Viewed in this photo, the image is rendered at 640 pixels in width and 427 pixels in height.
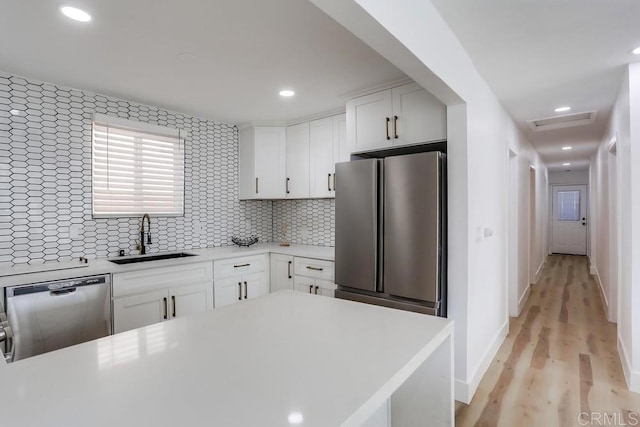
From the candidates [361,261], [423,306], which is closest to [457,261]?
[423,306]

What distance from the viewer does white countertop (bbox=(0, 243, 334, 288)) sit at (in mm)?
2123

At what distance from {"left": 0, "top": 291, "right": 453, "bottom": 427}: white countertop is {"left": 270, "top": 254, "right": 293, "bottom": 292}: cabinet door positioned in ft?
6.83

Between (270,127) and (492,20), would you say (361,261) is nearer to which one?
(492,20)

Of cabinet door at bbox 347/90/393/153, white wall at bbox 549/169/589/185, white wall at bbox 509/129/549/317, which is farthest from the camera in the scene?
white wall at bbox 549/169/589/185

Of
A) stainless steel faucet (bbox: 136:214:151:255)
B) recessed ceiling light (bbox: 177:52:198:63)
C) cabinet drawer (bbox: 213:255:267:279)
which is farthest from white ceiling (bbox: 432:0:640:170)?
stainless steel faucet (bbox: 136:214:151:255)

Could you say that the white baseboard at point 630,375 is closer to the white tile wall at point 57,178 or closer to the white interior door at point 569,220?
the white tile wall at point 57,178

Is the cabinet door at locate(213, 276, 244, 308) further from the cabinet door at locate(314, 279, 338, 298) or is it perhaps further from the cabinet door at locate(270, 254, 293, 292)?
the cabinet door at locate(314, 279, 338, 298)

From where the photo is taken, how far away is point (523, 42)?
1984 mm

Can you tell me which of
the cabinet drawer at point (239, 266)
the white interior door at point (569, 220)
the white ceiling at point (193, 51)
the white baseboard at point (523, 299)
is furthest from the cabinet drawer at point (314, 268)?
the white interior door at point (569, 220)

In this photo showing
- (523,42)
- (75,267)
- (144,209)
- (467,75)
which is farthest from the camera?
(144,209)

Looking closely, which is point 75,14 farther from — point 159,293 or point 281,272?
point 281,272

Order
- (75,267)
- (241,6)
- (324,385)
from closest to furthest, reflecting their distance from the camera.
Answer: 1. (324,385)
2. (241,6)
3. (75,267)

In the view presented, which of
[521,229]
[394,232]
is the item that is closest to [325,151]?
[394,232]

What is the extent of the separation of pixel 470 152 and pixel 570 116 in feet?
7.29
